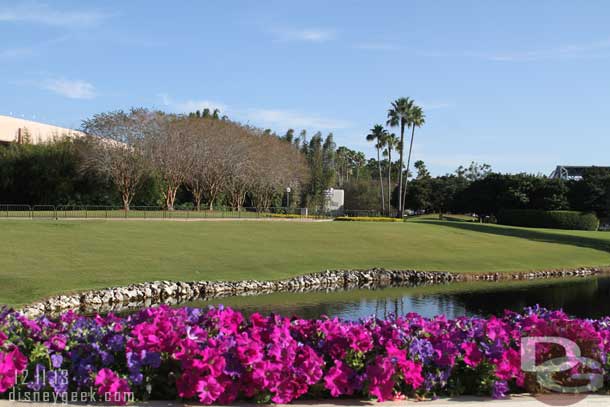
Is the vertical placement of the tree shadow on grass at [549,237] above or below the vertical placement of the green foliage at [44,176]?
below

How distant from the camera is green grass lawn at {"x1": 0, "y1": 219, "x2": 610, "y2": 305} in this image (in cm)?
2556

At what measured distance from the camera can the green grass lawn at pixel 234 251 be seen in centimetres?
2556

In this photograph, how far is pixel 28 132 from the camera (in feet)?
212

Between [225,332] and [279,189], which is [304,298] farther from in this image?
[279,189]

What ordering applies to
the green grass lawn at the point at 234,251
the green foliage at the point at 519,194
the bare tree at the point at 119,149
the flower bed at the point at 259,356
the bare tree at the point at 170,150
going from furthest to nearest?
the green foliage at the point at 519,194, the bare tree at the point at 170,150, the bare tree at the point at 119,149, the green grass lawn at the point at 234,251, the flower bed at the point at 259,356

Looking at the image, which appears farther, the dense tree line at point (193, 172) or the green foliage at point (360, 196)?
the green foliage at point (360, 196)

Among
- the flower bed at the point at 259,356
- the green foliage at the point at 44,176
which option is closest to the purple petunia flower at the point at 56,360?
the flower bed at the point at 259,356

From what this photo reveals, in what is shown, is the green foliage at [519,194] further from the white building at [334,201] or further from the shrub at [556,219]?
the white building at [334,201]

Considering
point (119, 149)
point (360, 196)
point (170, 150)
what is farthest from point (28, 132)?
Result: point (360, 196)

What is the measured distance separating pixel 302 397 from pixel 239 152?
2371 inches

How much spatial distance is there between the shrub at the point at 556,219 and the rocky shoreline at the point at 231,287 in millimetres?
37110

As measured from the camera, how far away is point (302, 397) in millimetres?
6914

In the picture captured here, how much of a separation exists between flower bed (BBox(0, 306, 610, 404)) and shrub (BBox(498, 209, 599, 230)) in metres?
69.1

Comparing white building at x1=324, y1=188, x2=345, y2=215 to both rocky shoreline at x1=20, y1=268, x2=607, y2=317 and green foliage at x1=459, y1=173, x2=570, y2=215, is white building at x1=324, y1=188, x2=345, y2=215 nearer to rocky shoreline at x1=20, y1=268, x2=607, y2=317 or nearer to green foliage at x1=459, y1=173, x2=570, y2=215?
green foliage at x1=459, y1=173, x2=570, y2=215
